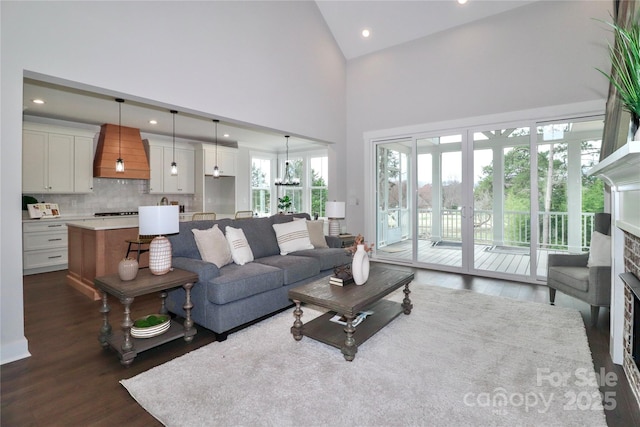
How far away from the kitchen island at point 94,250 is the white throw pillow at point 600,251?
5.62m

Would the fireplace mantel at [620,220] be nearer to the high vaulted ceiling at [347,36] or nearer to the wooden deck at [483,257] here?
the wooden deck at [483,257]

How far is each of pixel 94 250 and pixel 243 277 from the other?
Answer: 8.29 ft

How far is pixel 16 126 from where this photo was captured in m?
2.31

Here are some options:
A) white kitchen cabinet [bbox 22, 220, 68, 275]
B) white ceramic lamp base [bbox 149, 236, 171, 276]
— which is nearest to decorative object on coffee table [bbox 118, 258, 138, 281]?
white ceramic lamp base [bbox 149, 236, 171, 276]

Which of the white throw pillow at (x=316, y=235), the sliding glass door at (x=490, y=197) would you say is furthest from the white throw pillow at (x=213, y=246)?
the sliding glass door at (x=490, y=197)

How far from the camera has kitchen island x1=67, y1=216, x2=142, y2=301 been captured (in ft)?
12.8

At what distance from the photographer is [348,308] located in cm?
220

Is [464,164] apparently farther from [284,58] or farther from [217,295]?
[217,295]

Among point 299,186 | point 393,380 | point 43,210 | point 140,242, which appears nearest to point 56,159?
point 43,210

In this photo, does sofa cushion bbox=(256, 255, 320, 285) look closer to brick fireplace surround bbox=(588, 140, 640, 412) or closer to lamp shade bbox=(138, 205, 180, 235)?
lamp shade bbox=(138, 205, 180, 235)

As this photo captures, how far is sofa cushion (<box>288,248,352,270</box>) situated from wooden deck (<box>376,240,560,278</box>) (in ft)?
6.53

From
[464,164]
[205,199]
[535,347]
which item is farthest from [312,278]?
[205,199]

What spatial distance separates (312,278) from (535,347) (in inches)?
86.8

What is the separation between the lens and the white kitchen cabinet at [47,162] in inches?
205
